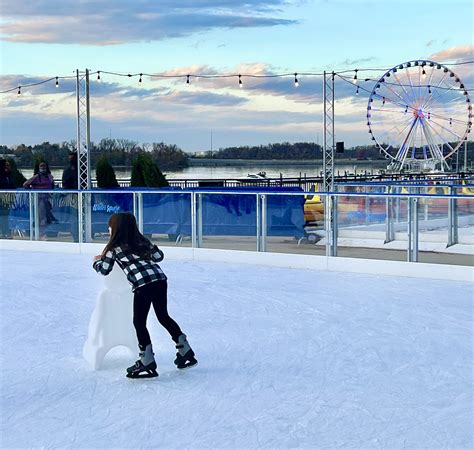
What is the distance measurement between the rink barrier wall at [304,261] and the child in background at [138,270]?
486 cm

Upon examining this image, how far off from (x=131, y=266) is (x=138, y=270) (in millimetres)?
44

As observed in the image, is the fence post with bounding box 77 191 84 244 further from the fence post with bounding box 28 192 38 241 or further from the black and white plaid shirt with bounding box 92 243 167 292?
the black and white plaid shirt with bounding box 92 243 167 292

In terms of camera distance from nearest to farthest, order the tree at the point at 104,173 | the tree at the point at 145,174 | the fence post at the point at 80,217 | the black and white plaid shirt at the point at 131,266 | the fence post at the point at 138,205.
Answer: the black and white plaid shirt at the point at 131,266 → the fence post at the point at 138,205 → the fence post at the point at 80,217 → the tree at the point at 145,174 → the tree at the point at 104,173

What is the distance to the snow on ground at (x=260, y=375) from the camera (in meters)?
3.71

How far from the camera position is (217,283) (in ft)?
28.1

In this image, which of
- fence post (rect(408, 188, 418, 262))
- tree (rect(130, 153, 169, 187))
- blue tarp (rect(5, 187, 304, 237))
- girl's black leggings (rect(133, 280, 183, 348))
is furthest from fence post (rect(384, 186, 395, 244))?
tree (rect(130, 153, 169, 187))

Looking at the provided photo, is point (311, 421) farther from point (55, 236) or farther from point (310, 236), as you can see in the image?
point (55, 236)

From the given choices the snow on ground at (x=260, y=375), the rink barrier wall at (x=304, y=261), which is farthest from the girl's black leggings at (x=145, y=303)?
the rink barrier wall at (x=304, y=261)

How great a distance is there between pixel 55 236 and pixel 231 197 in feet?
9.55

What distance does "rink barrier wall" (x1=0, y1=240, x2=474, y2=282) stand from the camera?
8898mm

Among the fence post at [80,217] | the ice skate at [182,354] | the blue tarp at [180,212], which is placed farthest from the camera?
the fence post at [80,217]

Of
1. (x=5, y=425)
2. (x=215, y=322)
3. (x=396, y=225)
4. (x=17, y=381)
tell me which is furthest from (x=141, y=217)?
(x=5, y=425)

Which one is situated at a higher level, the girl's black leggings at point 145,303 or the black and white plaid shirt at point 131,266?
the black and white plaid shirt at point 131,266

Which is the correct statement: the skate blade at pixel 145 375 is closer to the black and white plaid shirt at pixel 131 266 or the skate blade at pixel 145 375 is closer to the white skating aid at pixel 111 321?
the white skating aid at pixel 111 321
